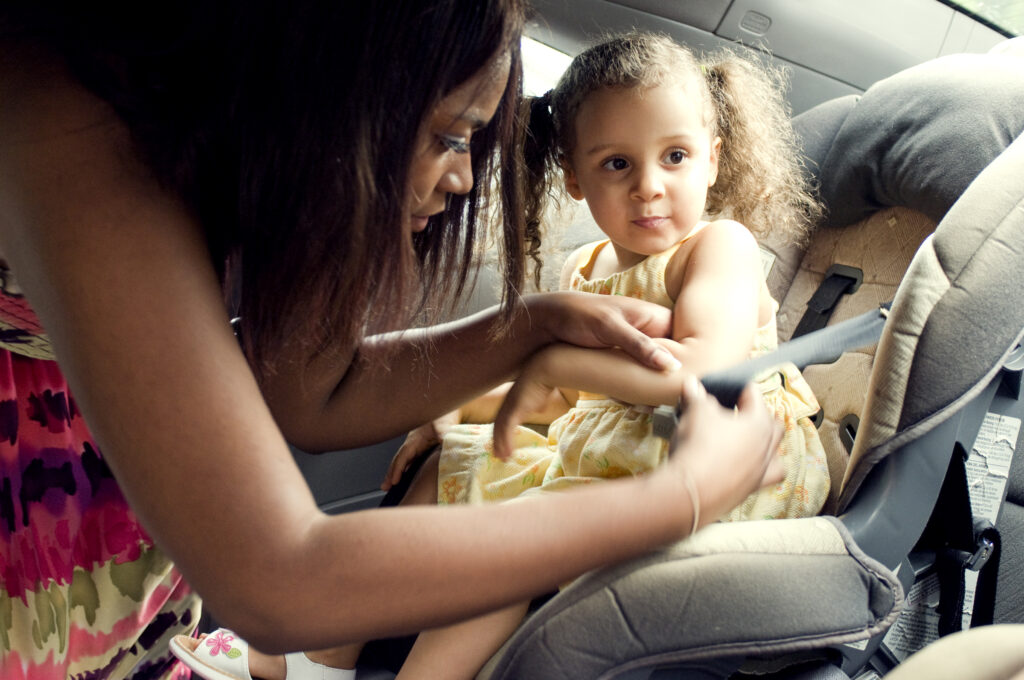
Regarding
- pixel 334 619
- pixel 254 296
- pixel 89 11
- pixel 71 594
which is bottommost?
pixel 71 594

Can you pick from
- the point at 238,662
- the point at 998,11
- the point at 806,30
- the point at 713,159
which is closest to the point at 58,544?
the point at 238,662

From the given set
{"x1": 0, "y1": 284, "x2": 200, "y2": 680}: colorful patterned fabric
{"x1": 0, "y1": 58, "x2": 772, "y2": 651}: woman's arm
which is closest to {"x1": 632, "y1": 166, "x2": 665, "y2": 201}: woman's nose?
{"x1": 0, "y1": 58, "x2": 772, "y2": 651}: woman's arm

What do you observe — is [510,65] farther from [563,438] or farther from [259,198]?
[563,438]

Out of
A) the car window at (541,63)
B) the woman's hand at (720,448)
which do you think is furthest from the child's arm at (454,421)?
the car window at (541,63)

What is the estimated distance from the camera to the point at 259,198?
27.2 inches

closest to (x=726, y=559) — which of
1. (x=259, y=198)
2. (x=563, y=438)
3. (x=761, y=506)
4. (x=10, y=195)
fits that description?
(x=761, y=506)

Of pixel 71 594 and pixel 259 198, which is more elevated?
pixel 259 198

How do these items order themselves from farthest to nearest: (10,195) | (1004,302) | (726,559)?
(1004,302) < (726,559) < (10,195)

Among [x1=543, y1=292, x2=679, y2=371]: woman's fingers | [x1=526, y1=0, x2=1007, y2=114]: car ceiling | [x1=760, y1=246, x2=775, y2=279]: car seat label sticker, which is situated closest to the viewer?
[x1=543, y1=292, x2=679, y2=371]: woman's fingers

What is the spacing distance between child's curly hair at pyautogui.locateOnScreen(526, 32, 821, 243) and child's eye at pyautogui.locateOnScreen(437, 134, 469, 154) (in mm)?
478

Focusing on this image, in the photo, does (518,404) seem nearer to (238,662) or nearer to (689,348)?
(689,348)

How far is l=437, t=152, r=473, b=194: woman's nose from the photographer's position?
82 centimetres

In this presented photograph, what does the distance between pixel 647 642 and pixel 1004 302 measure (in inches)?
23.8

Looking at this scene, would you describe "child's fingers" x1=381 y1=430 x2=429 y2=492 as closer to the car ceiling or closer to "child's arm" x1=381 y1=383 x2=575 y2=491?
"child's arm" x1=381 y1=383 x2=575 y2=491
